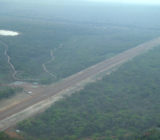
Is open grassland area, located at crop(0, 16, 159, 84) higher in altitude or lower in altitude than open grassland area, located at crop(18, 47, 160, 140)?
higher

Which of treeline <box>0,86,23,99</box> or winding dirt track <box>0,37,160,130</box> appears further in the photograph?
treeline <box>0,86,23,99</box>

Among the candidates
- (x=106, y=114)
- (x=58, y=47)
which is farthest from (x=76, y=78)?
(x=58, y=47)

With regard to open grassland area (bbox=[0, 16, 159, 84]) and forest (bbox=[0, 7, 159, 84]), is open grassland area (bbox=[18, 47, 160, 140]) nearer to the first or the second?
forest (bbox=[0, 7, 159, 84])

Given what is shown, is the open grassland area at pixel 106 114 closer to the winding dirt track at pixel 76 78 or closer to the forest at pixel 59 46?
the winding dirt track at pixel 76 78

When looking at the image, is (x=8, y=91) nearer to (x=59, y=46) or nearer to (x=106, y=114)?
(x=106, y=114)

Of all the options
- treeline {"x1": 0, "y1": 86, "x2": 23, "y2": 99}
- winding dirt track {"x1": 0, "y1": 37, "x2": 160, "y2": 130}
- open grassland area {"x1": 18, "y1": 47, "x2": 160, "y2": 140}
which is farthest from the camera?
treeline {"x1": 0, "y1": 86, "x2": 23, "y2": 99}

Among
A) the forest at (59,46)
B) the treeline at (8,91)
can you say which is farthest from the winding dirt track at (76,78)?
the treeline at (8,91)

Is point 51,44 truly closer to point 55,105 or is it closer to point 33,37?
point 33,37

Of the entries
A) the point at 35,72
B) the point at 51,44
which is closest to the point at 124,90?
the point at 35,72

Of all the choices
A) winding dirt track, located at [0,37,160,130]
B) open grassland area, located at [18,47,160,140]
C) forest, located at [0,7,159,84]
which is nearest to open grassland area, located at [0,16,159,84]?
forest, located at [0,7,159,84]
